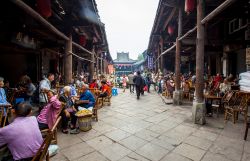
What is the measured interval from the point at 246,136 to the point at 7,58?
10599 mm

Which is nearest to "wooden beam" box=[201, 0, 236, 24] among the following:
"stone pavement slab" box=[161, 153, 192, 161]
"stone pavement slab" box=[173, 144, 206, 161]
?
"stone pavement slab" box=[173, 144, 206, 161]

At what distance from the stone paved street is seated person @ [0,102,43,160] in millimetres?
1143

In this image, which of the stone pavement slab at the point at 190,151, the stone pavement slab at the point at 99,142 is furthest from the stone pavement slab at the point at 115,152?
the stone pavement slab at the point at 190,151

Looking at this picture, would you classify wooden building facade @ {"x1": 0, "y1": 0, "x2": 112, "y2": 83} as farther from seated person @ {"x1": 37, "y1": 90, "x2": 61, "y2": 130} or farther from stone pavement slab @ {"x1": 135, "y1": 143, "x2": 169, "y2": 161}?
stone pavement slab @ {"x1": 135, "y1": 143, "x2": 169, "y2": 161}

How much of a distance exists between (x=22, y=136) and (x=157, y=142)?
2799 millimetres

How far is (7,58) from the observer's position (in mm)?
9250

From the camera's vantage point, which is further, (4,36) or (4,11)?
(4,36)

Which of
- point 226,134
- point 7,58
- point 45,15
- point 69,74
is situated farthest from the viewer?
point 7,58

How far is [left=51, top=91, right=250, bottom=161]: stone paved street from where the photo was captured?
11.0ft

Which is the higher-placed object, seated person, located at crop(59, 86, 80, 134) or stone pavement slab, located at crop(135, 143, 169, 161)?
seated person, located at crop(59, 86, 80, 134)

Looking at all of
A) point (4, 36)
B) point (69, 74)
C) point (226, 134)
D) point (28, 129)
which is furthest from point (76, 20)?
point (226, 134)

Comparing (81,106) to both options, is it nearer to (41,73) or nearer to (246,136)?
(246,136)

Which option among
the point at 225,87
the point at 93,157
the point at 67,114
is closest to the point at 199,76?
the point at 225,87

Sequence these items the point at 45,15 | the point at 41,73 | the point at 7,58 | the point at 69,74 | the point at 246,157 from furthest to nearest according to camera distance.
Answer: the point at 41,73, the point at 7,58, the point at 69,74, the point at 45,15, the point at 246,157
